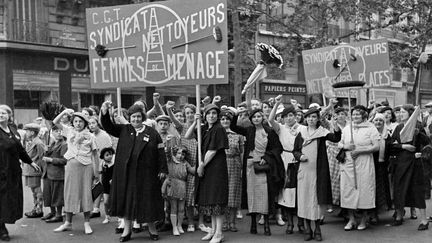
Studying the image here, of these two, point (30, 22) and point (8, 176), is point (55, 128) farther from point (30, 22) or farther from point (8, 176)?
point (30, 22)

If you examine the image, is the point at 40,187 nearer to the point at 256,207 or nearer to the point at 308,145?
the point at 256,207

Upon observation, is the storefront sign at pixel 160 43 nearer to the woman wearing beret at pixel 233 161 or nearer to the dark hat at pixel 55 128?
the woman wearing beret at pixel 233 161

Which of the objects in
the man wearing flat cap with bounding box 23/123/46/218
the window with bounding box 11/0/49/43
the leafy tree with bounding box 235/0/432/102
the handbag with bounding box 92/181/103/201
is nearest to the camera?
the handbag with bounding box 92/181/103/201

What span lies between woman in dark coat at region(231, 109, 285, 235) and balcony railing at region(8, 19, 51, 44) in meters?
14.1

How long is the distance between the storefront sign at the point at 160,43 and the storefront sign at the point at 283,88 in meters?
18.9

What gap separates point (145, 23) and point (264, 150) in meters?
2.47

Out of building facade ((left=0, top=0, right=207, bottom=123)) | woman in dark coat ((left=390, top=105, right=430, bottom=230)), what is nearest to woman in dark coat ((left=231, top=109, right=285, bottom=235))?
woman in dark coat ((left=390, top=105, right=430, bottom=230))

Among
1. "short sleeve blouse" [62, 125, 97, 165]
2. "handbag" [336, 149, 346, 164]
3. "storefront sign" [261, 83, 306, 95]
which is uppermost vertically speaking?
"storefront sign" [261, 83, 306, 95]

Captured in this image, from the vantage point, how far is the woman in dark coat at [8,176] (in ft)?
24.4

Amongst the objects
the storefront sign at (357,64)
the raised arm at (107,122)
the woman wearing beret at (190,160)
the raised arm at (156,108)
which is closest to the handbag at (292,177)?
the woman wearing beret at (190,160)

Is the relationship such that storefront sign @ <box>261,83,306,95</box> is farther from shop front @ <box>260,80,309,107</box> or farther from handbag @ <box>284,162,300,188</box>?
handbag @ <box>284,162,300,188</box>

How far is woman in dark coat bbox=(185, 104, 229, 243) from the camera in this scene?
7.08m

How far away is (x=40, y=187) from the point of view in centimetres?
926

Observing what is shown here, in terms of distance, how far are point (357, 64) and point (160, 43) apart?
4.14 metres
